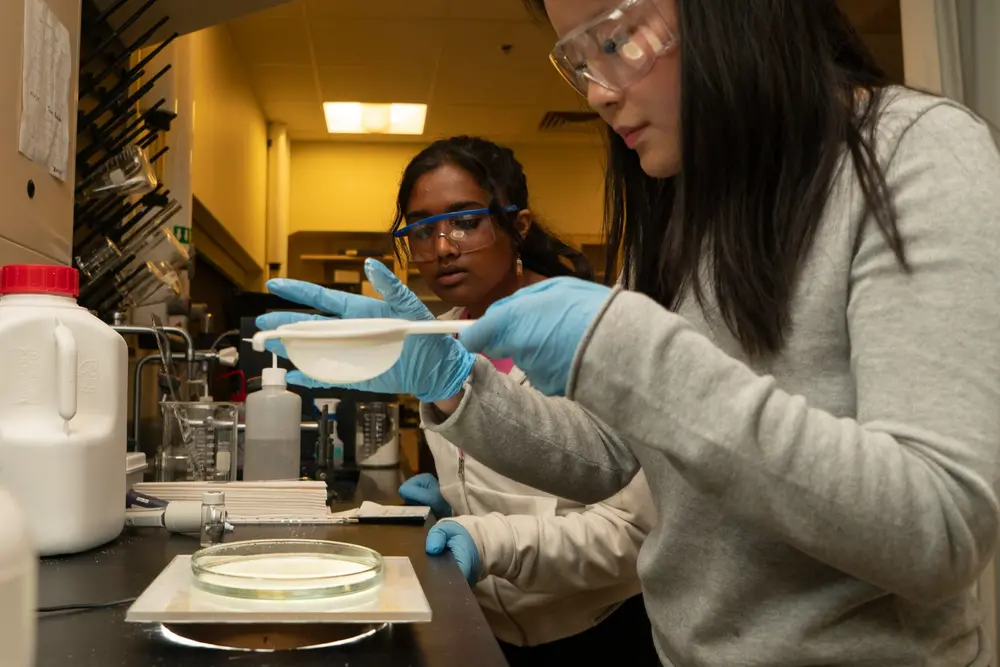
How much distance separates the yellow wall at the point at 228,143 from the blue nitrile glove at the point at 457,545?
8.06 feet

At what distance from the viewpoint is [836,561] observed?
659 mm

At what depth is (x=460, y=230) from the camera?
6.67ft

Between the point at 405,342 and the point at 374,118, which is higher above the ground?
the point at 374,118

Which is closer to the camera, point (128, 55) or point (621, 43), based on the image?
point (621, 43)

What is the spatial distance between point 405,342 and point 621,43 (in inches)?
15.4

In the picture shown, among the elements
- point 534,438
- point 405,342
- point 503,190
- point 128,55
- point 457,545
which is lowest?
point 457,545

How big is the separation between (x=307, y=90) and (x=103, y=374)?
4.34 metres

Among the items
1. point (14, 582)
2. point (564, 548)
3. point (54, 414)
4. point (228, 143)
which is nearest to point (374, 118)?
point (228, 143)

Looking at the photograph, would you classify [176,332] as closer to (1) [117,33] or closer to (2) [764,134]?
(1) [117,33]

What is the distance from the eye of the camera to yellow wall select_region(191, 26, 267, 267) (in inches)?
133

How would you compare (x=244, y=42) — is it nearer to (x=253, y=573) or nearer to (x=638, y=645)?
(x=638, y=645)

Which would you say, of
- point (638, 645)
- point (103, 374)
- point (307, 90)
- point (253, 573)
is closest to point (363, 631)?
point (253, 573)

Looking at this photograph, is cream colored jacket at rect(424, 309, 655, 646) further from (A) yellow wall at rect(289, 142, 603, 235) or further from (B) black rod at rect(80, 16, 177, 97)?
(A) yellow wall at rect(289, 142, 603, 235)

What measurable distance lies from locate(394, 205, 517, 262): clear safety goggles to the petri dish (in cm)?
125
